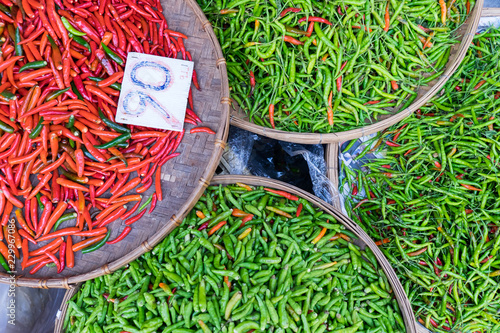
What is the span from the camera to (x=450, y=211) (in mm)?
2539

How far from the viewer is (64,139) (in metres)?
2.15

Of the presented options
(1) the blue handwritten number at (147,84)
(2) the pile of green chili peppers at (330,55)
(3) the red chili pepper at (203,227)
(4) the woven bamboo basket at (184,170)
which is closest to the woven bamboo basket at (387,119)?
(2) the pile of green chili peppers at (330,55)

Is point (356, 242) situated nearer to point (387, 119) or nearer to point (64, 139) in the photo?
point (387, 119)

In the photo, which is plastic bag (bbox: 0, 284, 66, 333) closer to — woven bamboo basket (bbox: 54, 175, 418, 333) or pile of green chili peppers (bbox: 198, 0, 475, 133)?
woven bamboo basket (bbox: 54, 175, 418, 333)

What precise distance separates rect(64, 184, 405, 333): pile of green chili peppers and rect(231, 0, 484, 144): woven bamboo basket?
443 mm

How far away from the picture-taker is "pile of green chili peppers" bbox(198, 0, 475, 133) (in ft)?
7.77

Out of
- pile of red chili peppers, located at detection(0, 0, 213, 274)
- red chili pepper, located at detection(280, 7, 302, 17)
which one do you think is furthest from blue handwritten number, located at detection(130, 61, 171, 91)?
red chili pepper, located at detection(280, 7, 302, 17)

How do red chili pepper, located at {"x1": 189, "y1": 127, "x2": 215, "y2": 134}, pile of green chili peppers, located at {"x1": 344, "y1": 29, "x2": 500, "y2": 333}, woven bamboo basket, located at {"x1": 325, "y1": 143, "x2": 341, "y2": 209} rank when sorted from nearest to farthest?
red chili pepper, located at {"x1": 189, "y1": 127, "x2": 215, "y2": 134}, pile of green chili peppers, located at {"x1": 344, "y1": 29, "x2": 500, "y2": 333}, woven bamboo basket, located at {"x1": 325, "y1": 143, "x2": 341, "y2": 209}

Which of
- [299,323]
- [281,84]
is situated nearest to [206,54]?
[281,84]

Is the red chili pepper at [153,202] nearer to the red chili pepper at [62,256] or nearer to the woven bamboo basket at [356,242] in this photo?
the woven bamboo basket at [356,242]

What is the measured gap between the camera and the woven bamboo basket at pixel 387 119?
8.04ft

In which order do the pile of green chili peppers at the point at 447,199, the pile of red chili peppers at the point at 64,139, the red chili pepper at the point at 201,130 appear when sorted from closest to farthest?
the pile of red chili peppers at the point at 64,139, the red chili pepper at the point at 201,130, the pile of green chili peppers at the point at 447,199

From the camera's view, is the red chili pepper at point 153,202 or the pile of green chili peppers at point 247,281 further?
the red chili pepper at point 153,202

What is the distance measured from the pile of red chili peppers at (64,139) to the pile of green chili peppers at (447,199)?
5.17ft
